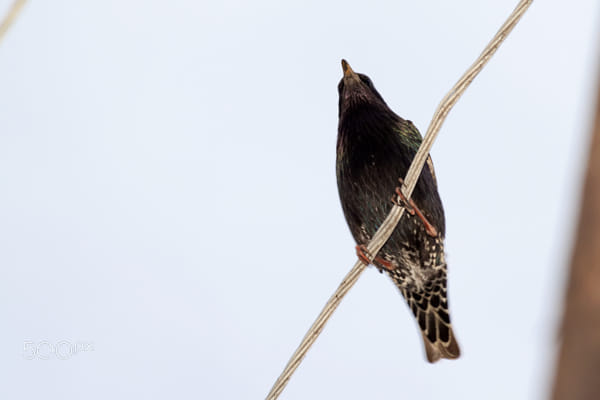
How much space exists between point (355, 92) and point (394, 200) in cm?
122

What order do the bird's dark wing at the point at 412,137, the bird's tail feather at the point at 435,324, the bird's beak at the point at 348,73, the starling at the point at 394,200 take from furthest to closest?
the bird's beak at the point at 348,73, the bird's tail feather at the point at 435,324, the bird's dark wing at the point at 412,137, the starling at the point at 394,200

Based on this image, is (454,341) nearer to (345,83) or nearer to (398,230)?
(398,230)

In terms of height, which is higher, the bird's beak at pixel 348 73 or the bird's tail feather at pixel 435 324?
the bird's beak at pixel 348 73

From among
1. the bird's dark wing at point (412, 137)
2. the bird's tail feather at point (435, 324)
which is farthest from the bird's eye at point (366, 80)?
the bird's tail feather at point (435, 324)

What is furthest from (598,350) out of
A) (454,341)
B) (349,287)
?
(454,341)

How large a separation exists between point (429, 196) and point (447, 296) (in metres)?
0.86

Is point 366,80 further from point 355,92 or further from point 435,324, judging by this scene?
point 435,324

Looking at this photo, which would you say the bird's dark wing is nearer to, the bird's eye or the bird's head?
the bird's head

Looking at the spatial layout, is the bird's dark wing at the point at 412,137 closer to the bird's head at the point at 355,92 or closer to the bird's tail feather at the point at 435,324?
the bird's head at the point at 355,92

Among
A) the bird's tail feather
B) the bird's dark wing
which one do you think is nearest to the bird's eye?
the bird's dark wing

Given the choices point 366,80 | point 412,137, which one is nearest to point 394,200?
point 412,137

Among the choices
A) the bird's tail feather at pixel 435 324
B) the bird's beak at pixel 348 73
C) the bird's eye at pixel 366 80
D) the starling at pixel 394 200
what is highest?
the bird's eye at pixel 366 80

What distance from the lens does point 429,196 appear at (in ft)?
15.2

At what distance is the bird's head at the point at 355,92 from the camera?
504cm
